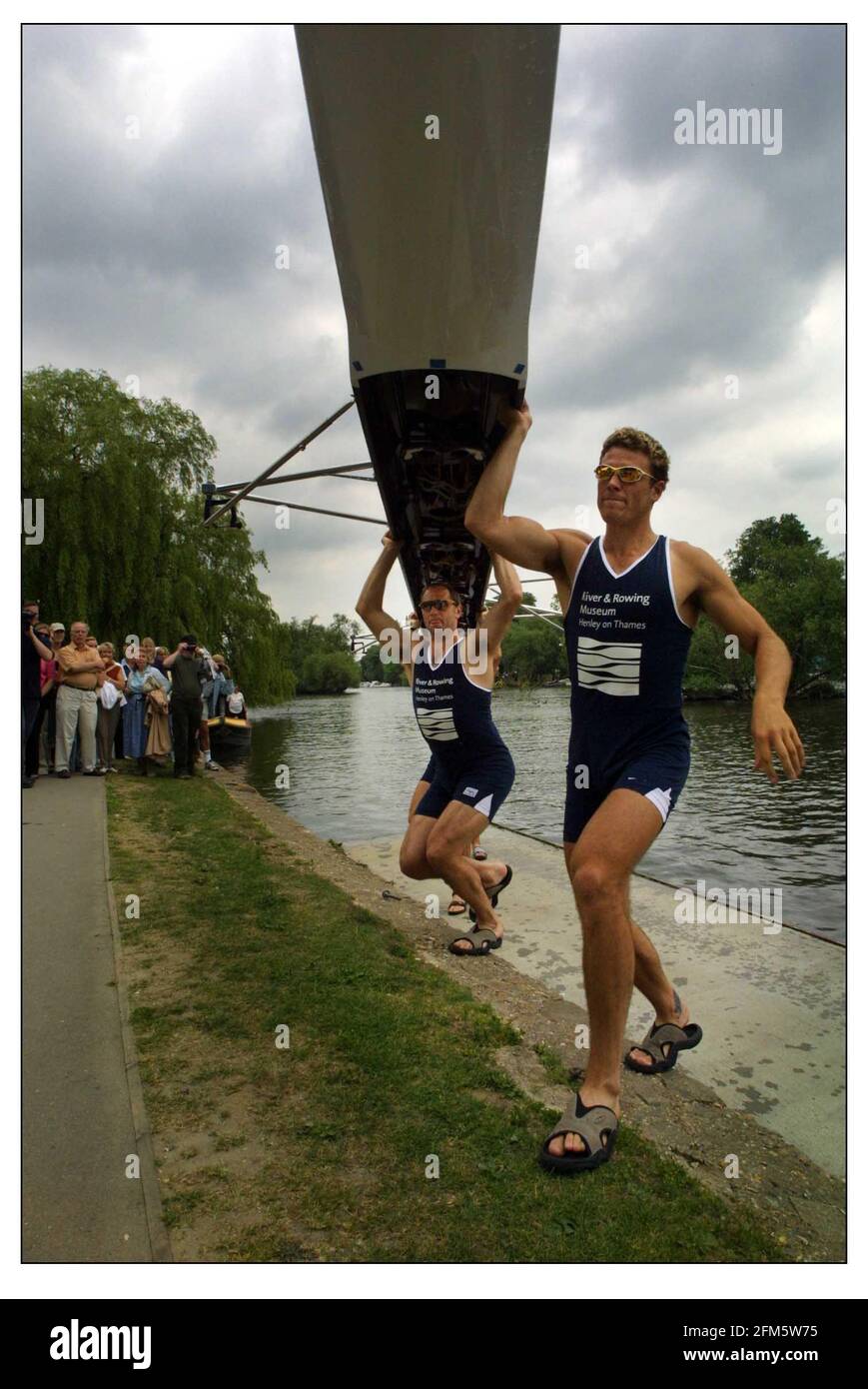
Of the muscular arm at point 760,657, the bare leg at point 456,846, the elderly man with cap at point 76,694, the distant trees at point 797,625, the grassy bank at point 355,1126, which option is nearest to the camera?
the grassy bank at point 355,1126

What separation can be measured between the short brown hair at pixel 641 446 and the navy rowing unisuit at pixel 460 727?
7.31 feet

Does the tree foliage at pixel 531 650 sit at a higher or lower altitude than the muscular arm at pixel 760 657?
higher

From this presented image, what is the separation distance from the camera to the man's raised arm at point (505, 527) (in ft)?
9.87

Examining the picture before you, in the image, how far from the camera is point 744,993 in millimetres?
4469

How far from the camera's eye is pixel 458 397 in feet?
10.8

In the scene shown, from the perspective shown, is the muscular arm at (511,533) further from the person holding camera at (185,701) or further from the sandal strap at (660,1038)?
the person holding camera at (185,701)

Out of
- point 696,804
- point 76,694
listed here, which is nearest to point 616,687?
point 76,694

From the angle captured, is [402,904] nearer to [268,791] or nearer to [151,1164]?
[151,1164]

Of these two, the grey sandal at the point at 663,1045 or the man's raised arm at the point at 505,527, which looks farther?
the grey sandal at the point at 663,1045

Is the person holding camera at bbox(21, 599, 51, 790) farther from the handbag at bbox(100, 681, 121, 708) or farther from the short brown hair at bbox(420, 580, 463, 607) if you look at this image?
the short brown hair at bbox(420, 580, 463, 607)

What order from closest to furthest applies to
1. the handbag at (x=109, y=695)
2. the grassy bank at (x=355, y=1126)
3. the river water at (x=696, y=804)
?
the grassy bank at (x=355, y=1126)
the river water at (x=696, y=804)
the handbag at (x=109, y=695)

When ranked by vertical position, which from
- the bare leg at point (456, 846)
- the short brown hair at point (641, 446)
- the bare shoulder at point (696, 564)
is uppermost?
the short brown hair at point (641, 446)

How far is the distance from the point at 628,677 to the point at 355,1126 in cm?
188

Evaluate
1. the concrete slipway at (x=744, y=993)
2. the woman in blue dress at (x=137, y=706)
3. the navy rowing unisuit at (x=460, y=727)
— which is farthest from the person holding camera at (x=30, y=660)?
the navy rowing unisuit at (x=460, y=727)
